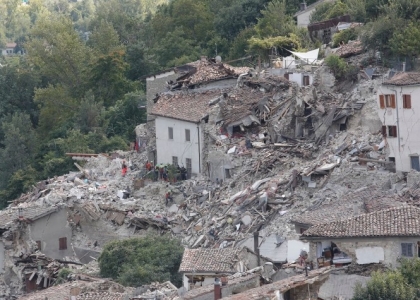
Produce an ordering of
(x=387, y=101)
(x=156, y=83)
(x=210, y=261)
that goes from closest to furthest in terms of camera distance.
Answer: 1. (x=210, y=261)
2. (x=387, y=101)
3. (x=156, y=83)

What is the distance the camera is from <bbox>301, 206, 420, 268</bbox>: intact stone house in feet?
103

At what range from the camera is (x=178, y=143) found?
48906 millimetres

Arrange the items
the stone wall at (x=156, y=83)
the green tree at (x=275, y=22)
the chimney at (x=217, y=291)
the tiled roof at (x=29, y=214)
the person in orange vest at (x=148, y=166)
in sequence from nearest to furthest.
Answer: the chimney at (x=217, y=291) < the tiled roof at (x=29, y=214) < the person in orange vest at (x=148, y=166) < the stone wall at (x=156, y=83) < the green tree at (x=275, y=22)

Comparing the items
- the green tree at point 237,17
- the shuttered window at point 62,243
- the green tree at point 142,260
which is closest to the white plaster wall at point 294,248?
the green tree at point 142,260

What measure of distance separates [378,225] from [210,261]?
5.22m

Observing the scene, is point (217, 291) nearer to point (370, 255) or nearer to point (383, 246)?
point (370, 255)

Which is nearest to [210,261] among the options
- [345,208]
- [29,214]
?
[345,208]

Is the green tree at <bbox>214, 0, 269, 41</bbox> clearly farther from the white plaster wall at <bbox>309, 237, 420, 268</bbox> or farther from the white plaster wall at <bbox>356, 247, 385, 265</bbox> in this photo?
the white plaster wall at <bbox>356, 247, 385, 265</bbox>

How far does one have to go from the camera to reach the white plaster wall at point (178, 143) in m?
47.8

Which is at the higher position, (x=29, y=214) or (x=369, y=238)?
(x=29, y=214)

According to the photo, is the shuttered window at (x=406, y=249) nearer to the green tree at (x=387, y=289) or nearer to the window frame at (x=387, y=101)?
the green tree at (x=387, y=289)

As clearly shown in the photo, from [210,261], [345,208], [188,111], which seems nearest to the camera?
[210,261]

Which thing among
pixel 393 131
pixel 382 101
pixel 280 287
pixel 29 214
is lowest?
pixel 280 287

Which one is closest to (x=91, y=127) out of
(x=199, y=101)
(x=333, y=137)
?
(x=199, y=101)
